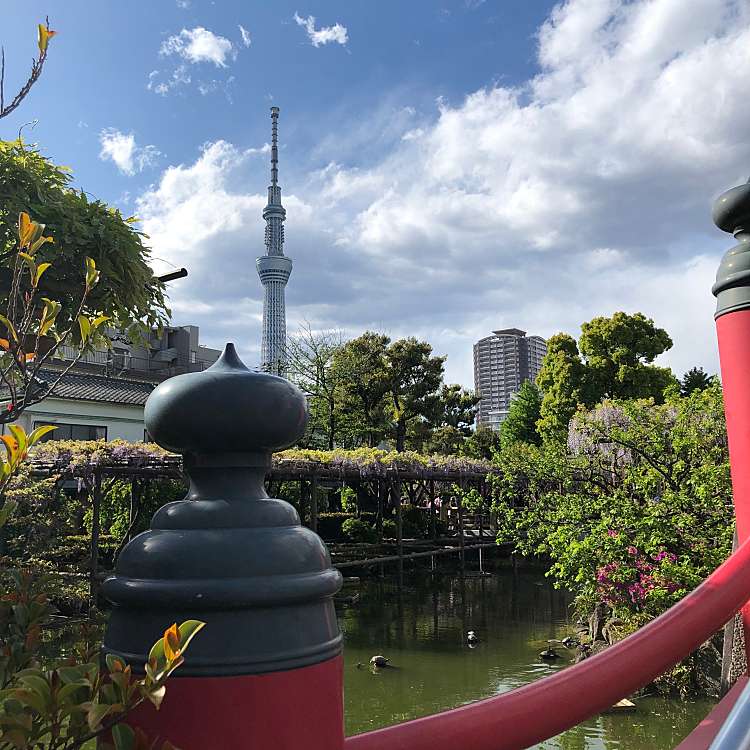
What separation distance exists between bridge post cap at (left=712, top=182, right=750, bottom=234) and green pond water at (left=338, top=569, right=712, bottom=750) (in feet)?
18.3

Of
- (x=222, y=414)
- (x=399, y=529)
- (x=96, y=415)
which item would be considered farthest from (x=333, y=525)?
(x=222, y=414)

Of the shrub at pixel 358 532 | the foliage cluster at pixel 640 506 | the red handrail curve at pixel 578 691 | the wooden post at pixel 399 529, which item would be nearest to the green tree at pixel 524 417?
the shrub at pixel 358 532

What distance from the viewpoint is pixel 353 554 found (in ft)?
58.9

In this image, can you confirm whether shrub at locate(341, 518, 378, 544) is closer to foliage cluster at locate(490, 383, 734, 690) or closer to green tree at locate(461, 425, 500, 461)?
green tree at locate(461, 425, 500, 461)

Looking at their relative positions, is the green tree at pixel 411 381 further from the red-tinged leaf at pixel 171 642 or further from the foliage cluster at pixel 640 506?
the red-tinged leaf at pixel 171 642

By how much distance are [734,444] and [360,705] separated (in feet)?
21.8

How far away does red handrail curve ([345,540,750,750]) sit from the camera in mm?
885

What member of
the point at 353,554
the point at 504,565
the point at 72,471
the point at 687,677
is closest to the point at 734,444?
the point at 687,677

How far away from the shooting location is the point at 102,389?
22.1m

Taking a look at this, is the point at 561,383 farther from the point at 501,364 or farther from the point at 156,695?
the point at 501,364

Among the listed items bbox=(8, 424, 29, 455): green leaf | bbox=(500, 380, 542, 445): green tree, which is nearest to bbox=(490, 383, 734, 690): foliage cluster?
bbox=(8, 424, 29, 455): green leaf

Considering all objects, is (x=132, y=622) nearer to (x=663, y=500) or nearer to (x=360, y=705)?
(x=663, y=500)

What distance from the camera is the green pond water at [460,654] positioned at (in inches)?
265

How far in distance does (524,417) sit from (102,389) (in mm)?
19405
